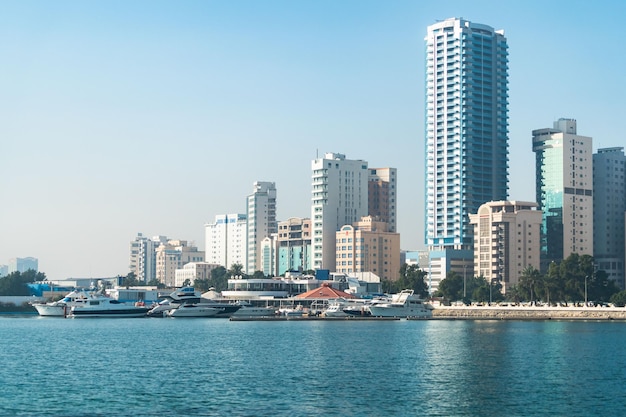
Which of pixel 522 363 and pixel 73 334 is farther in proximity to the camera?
pixel 73 334

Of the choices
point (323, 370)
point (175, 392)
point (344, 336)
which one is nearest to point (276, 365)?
point (323, 370)

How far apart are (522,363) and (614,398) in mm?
27643

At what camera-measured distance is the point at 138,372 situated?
3873 inches

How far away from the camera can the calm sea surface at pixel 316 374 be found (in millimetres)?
75375

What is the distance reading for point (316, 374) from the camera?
317 feet

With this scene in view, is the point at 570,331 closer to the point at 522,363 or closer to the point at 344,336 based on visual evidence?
the point at 344,336

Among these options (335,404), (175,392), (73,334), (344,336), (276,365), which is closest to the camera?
(335,404)

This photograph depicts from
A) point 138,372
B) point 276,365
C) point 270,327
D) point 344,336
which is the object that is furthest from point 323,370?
point 270,327

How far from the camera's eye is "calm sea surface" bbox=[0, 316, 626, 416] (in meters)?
75.4

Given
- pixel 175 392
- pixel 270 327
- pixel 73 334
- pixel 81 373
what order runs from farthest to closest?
pixel 270 327
pixel 73 334
pixel 81 373
pixel 175 392

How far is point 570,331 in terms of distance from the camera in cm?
16625

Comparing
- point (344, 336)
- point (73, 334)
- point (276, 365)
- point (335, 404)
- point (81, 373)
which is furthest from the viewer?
point (73, 334)

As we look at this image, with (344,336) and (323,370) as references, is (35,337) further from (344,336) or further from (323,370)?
(323,370)

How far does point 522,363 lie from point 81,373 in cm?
4477
